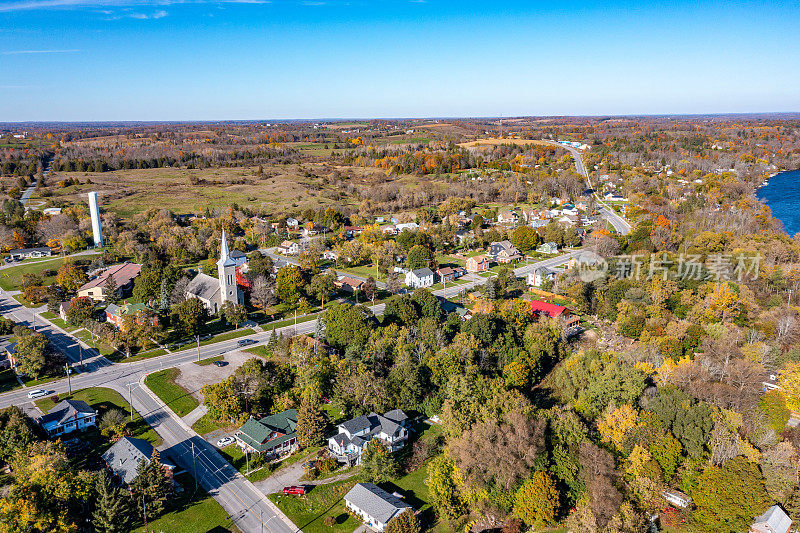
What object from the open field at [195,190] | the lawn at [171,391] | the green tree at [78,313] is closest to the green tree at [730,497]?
the lawn at [171,391]

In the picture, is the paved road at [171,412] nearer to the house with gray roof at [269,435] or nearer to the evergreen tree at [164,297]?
the house with gray roof at [269,435]

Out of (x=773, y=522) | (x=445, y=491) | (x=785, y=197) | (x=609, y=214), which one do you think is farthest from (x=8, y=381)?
(x=785, y=197)

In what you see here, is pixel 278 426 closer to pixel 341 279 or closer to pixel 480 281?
pixel 341 279

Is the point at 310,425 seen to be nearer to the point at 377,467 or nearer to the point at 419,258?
the point at 377,467

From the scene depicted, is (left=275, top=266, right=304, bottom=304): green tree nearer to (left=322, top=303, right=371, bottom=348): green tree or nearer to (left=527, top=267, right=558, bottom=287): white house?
(left=322, top=303, right=371, bottom=348): green tree

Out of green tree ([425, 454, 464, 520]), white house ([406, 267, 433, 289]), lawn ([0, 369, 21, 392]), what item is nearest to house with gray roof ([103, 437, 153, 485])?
green tree ([425, 454, 464, 520])

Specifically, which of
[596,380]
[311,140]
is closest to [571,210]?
[596,380]
